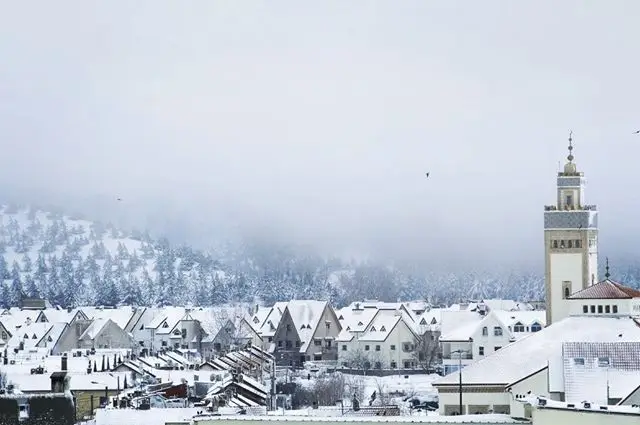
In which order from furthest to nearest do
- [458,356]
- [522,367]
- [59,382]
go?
→ 1. [458,356]
2. [522,367]
3. [59,382]

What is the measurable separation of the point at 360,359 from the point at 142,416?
5541 cm

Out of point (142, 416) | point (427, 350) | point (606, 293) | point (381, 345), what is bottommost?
point (142, 416)

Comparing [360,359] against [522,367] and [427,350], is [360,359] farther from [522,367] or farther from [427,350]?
→ [522,367]

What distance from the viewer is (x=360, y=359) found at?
10394cm

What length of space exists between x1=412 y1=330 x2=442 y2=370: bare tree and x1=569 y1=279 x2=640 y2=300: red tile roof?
1420 inches

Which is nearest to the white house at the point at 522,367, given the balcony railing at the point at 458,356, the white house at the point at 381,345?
the balcony railing at the point at 458,356

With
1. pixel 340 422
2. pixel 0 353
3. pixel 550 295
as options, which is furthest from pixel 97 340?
pixel 340 422

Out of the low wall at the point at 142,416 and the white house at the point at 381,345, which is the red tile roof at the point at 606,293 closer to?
the low wall at the point at 142,416

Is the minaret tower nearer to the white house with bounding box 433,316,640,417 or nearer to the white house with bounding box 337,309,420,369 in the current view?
the white house with bounding box 433,316,640,417

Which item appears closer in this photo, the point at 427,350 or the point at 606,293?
the point at 606,293

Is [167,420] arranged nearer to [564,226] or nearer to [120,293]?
[564,226]

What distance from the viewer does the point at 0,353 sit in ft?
293

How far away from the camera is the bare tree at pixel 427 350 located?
338ft

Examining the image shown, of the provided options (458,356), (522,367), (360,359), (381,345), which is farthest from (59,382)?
(381,345)
